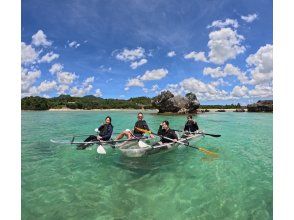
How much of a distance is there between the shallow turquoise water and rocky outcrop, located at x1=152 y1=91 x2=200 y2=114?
36.1m

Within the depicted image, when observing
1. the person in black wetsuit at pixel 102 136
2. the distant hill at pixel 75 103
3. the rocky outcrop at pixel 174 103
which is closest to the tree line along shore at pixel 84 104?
the distant hill at pixel 75 103

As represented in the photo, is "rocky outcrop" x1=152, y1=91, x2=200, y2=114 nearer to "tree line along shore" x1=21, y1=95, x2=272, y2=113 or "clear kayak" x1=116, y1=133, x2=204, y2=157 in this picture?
"tree line along shore" x1=21, y1=95, x2=272, y2=113

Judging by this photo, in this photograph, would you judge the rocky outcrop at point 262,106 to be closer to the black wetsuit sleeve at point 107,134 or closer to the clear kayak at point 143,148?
the clear kayak at point 143,148

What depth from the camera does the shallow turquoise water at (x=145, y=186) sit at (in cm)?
683

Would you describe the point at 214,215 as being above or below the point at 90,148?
below

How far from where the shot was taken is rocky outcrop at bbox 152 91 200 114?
1950 inches

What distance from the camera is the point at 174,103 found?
4938 centimetres
